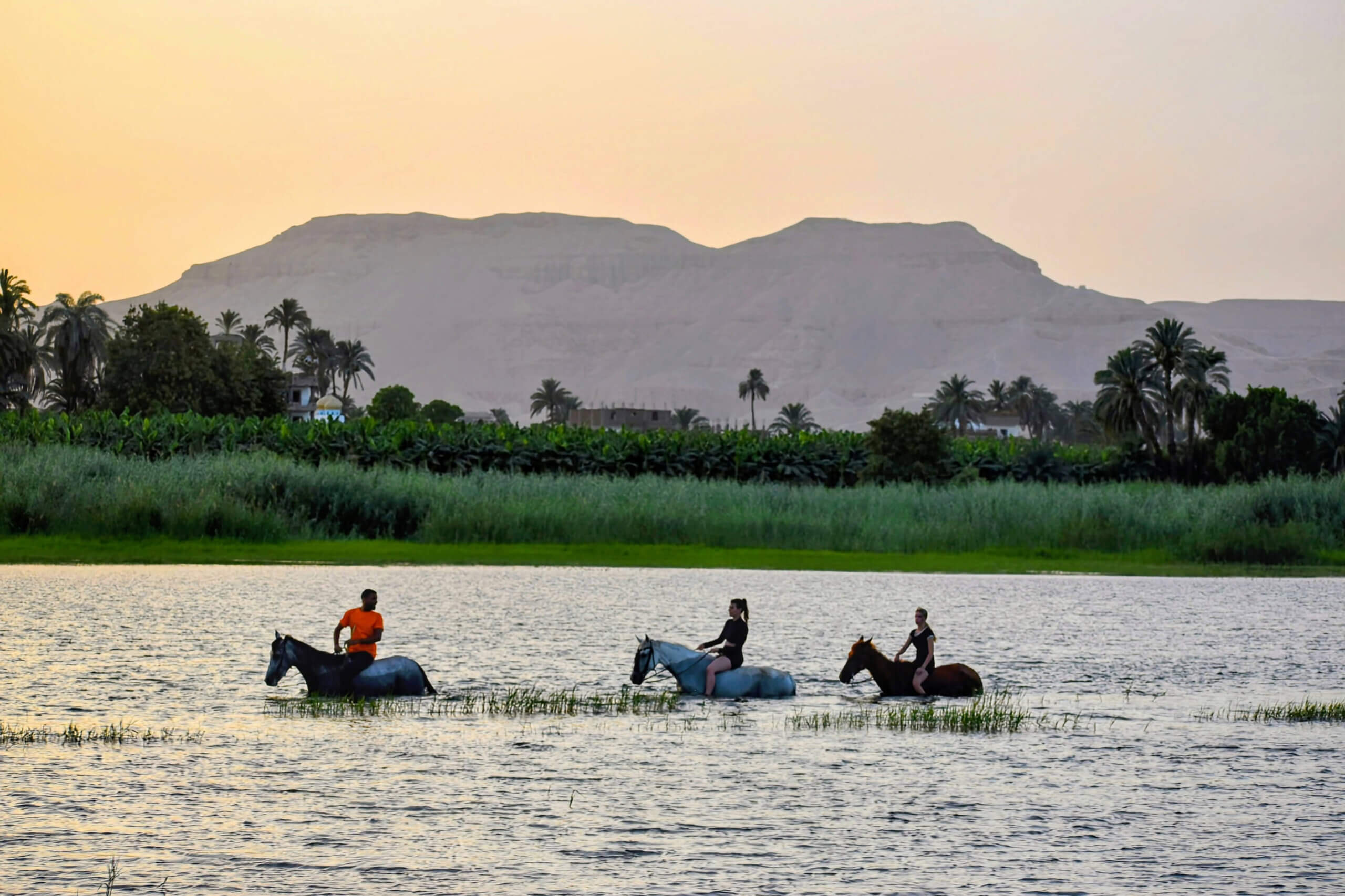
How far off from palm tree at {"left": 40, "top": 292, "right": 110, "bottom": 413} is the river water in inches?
3749

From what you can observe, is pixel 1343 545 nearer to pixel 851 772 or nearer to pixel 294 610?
pixel 294 610

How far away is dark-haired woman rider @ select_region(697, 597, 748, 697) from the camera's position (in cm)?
2239

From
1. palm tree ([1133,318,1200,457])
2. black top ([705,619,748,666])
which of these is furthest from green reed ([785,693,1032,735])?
palm tree ([1133,318,1200,457])

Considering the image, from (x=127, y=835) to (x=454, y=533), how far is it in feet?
142

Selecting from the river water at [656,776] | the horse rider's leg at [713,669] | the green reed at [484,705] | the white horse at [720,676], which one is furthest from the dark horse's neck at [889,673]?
the green reed at [484,705]

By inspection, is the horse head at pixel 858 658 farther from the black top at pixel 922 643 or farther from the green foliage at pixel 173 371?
the green foliage at pixel 173 371

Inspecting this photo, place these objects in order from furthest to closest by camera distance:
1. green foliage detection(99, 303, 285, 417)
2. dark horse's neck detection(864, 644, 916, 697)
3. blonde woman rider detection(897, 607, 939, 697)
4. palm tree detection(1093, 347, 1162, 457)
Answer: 1. palm tree detection(1093, 347, 1162, 457)
2. green foliage detection(99, 303, 285, 417)
3. dark horse's neck detection(864, 644, 916, 697)
4. blonde woman rider detection(897, 607, 939, 697)

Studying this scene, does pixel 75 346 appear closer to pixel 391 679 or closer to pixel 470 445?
pixel 470 445

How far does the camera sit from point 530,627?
33.5 meters

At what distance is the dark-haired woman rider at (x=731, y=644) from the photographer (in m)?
22.4

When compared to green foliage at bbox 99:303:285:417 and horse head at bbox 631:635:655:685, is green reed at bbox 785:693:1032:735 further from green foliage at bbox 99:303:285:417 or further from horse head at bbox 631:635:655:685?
green foliage at bbox 99:303:285:417

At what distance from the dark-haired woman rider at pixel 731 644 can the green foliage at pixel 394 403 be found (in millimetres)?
138091

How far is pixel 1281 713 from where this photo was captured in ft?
76.5

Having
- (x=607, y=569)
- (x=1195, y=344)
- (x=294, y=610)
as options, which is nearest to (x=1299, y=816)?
(x=294, y=610)
